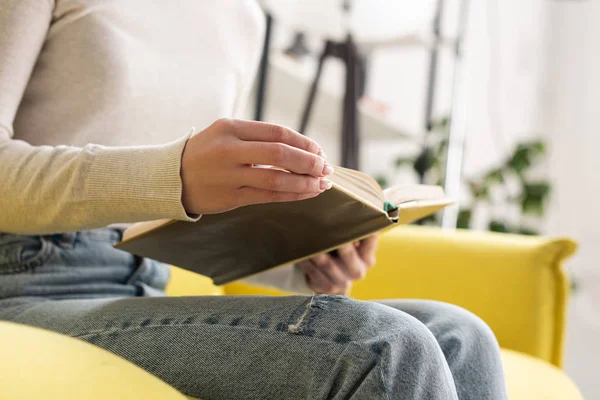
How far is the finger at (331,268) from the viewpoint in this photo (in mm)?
865

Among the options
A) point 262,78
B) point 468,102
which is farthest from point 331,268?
point 468,102

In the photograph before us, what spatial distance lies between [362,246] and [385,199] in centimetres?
23

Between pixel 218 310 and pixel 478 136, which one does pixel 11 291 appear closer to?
pixel 218 310

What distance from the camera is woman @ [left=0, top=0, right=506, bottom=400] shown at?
0.51 metres

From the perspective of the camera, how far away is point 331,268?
0.87 m

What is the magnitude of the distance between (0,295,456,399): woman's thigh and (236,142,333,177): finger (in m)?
0.13

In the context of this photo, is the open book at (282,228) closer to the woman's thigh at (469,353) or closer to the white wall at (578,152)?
the woman's thigh at (469,353)

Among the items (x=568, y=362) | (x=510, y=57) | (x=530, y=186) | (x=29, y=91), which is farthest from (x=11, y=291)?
(x=510, y=57)

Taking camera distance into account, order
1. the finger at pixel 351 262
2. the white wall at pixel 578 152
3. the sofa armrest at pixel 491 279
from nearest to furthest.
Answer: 1. the finger at pixel 351 262
2. the sofa armrest at pixel 491 279
3. the white wall at pixel 578 152

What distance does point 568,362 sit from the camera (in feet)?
9.23

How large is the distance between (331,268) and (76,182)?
39 cm

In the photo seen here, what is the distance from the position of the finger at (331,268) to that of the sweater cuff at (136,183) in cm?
33

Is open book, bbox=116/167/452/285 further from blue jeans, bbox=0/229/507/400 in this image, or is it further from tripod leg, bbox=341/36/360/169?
tripod leg, bbox=341/36/360/169

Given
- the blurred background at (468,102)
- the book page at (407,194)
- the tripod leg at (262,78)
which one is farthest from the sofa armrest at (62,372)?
the tripod leg at (262,78)
